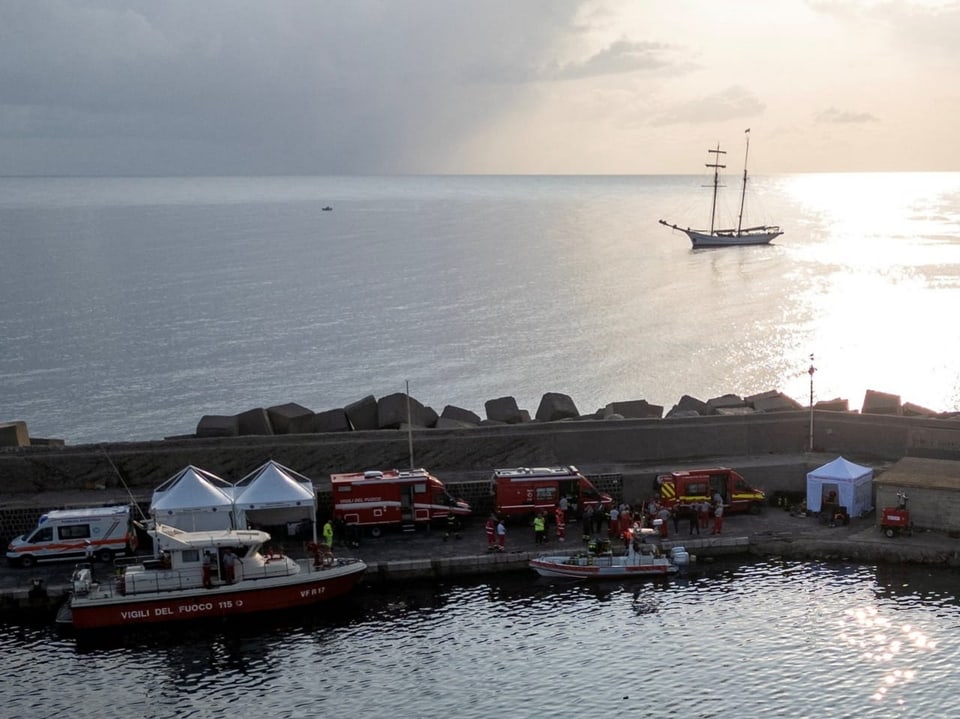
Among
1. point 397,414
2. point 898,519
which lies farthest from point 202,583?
point 898,519

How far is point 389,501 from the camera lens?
31594mm

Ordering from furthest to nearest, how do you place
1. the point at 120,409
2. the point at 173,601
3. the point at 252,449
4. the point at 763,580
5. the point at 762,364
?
1. the point at 762,364
2. the point at 120,409
3. the point at 252,449
4. the point at 763,580
5. the point at 173,601

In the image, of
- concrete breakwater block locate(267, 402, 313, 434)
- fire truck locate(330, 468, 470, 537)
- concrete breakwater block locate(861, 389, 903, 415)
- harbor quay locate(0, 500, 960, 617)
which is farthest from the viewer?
concrete breakwater block locate(861, 389, 903, 415)

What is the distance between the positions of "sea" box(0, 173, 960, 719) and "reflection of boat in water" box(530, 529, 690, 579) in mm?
469

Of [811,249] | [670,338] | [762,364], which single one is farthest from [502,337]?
[811,249]

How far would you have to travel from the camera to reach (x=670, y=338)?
3337 inches

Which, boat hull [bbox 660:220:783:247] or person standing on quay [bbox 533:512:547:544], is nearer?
person standing on quay [bbox 533:512:547:544]

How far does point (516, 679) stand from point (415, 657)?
2.52 metres

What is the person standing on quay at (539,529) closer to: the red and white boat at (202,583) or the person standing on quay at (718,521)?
the person standing on quay at (718,521)

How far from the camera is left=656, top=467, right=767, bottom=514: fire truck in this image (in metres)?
32.6

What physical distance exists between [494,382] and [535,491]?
120ft

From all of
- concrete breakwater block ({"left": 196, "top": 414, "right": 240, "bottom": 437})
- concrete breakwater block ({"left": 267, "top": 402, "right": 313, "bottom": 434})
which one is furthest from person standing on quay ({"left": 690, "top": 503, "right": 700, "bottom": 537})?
concrete breakwater block ({"left": 196, "top": 414, "right": 240, "bottom": 437})

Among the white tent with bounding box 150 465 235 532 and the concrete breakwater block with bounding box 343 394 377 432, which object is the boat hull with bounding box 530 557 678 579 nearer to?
the white tent with bounding box 150 465 235 532

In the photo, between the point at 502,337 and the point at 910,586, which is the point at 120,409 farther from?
the point at 910,586
